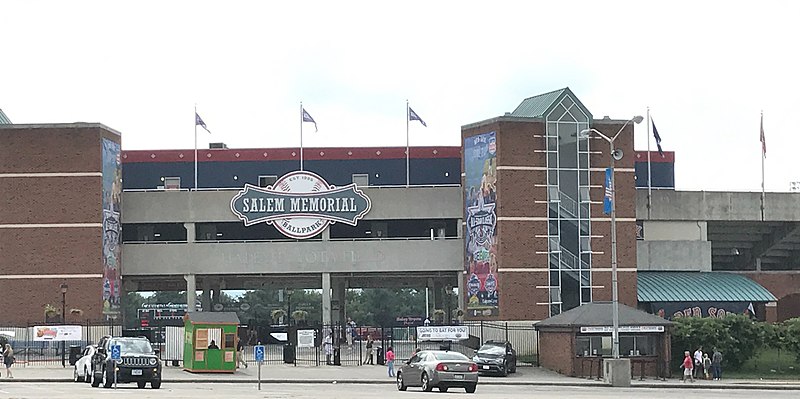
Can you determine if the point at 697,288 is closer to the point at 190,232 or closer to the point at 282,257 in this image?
the point at 282,257

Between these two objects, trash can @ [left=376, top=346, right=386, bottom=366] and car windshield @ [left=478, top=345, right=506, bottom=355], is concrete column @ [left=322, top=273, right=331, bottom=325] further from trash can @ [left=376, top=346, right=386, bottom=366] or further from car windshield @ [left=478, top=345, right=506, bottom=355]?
car windshield @ [left=478, top=345, right=506, bottom=355]

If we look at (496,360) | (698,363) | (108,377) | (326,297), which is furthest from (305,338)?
(108,377)

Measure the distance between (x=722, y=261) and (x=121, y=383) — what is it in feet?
172

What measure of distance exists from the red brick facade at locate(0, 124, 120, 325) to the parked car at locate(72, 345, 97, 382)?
23664 mm

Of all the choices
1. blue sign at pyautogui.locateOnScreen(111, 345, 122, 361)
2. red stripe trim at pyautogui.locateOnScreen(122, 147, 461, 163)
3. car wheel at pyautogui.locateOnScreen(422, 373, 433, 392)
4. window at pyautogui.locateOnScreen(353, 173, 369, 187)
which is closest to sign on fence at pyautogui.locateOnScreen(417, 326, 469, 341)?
window at pyautogui.locateOnScreen(353, 173, 369, 187)

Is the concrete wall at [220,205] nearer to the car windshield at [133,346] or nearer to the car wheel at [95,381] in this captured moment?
the car wheel at [95,381]

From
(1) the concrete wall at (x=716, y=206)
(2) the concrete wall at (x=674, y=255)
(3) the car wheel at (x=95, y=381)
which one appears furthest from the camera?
(1) the concrete wall at (x=716, y=206)

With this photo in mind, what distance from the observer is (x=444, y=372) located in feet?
135

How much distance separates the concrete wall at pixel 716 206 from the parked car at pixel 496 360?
23.2m

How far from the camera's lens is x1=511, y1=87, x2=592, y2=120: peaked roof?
72.1 m

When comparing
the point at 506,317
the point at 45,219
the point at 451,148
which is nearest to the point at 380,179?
the point at 451,148

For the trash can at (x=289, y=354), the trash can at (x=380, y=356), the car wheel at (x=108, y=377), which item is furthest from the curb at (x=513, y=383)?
the trash can at (x=289, y=354)

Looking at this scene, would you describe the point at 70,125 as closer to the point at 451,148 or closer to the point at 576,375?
the point at 451,148

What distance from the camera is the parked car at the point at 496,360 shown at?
5650 cm
